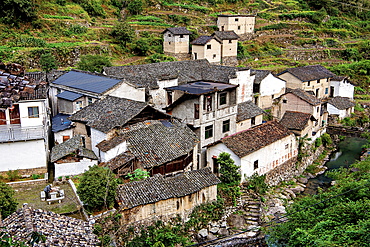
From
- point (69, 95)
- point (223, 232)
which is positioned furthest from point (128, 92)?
point (223, 232)

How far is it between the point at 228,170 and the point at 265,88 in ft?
47.5

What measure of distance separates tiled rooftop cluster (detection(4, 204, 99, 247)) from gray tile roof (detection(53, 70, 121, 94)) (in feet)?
35.3

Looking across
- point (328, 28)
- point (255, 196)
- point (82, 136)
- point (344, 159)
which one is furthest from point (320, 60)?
point (82, 136)

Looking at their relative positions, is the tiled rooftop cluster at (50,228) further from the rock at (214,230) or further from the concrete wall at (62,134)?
the concrete wall at (62,134)

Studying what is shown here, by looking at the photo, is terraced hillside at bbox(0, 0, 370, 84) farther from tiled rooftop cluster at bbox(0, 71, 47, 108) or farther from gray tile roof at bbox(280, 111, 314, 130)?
gray tile roof at bbox(280, 111, 314, 130)

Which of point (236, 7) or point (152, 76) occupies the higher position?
point (236, 7)

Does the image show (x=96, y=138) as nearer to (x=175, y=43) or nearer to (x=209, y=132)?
(x=209, y=132)

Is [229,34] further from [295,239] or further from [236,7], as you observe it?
[295,239]

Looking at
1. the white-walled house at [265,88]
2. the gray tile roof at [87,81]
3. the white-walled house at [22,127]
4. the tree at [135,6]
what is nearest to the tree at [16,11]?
the gray tile roof at [87,81]

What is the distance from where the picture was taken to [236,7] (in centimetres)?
6238

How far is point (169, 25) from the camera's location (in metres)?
48.9

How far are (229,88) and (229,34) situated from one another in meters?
23.1

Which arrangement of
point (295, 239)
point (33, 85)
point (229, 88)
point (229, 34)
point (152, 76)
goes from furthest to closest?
point (229, 34) < point (152, 76) < point (229, 88) < point (33, 85) < point (295, 239)

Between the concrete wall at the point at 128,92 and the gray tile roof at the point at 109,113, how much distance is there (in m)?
1.25
